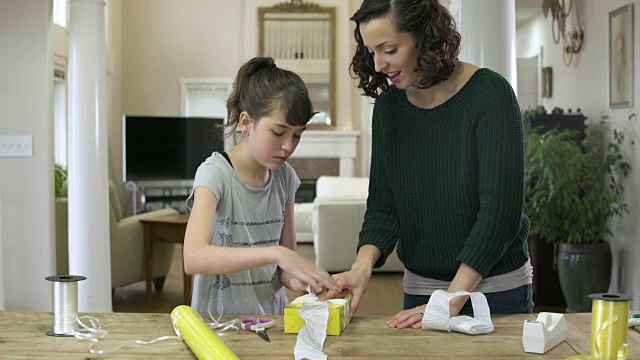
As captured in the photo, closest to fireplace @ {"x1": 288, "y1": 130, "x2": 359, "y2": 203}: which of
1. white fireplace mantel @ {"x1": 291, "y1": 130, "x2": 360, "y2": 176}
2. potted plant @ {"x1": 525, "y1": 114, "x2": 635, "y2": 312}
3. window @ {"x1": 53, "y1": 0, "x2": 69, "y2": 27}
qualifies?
white fireplace mantel @ {"x1": 291, "y1": 130, "x2": 360, "y2": 176}

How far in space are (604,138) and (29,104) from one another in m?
4.10

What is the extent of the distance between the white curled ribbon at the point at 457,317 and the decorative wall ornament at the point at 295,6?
10.7m

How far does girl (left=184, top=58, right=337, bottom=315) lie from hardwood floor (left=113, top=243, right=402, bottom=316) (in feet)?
11.7

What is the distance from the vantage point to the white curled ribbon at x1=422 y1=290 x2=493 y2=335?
6.09ft

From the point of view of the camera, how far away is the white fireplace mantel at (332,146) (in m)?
12.3

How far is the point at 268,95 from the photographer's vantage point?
83.6 inches

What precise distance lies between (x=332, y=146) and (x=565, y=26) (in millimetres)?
4907

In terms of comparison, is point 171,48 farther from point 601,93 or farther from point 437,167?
point 437,167

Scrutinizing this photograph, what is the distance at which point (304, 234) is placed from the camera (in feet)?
32.7

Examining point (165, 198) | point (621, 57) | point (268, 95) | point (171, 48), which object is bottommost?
point (165, 198)

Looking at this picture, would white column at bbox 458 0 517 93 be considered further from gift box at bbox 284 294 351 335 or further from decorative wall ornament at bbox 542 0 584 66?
decorative wall ornament at bbox 542 0 584 66

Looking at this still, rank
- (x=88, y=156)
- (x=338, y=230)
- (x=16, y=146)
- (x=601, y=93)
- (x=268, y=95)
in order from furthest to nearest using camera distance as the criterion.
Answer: (x=338, y=230) → (x=601, y=93) → (x=16, y=146) → (x=88, y=156) → (x=268, y=95)

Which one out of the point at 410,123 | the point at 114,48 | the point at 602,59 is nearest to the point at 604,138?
the point at 602,59

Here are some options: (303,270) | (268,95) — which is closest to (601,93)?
(268,95)
